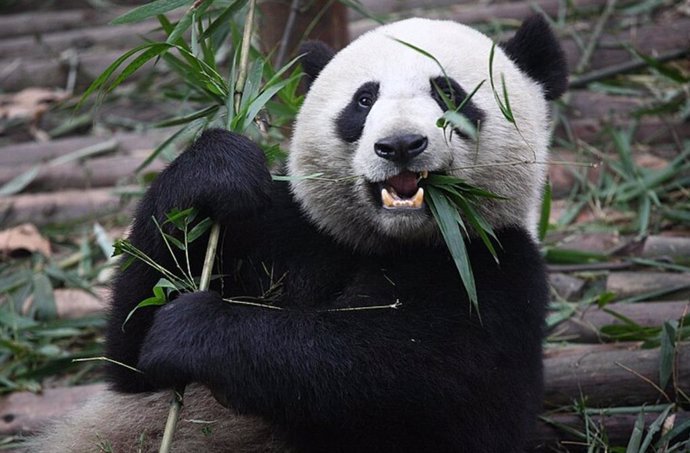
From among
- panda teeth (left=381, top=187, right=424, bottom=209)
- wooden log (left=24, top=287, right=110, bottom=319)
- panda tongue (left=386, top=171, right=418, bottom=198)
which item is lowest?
wooden log (left=24, top=287, right=110, bottom=319)

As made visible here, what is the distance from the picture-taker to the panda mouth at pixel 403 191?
3.93 metres

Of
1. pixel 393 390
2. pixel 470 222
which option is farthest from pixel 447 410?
pixel 470 222

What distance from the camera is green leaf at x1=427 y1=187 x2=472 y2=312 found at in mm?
3775

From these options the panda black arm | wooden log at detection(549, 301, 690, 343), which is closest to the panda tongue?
the panda black arm

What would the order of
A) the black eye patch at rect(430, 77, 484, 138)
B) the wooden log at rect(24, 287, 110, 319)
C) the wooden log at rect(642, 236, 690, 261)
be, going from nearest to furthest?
the black eye patch at rect(430, 77, 484, 138)
the wooden log at rect(642, 236, 690, 261)
the wooden log at rect(24, 287, 110, 319)

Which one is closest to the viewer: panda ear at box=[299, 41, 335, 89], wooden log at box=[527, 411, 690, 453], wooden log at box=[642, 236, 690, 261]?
panda ear at box=[299, 41, 335, 89]

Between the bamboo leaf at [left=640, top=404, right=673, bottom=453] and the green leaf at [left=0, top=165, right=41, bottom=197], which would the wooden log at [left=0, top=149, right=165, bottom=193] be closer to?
the green leaf at [left=0, top=165, right=41, bottom=197]

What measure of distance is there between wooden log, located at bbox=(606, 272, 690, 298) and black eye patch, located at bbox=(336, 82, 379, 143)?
233cm

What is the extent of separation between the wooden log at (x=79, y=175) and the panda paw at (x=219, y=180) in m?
4.08

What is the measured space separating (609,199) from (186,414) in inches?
146

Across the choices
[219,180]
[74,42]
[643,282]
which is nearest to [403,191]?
[219,180]

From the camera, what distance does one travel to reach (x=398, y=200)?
3.97m

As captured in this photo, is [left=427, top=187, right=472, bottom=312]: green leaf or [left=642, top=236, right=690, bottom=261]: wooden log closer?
[left=427, top=187, right=472, bottom=312]: green leaf

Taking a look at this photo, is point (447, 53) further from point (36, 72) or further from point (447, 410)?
point (36, 72)
